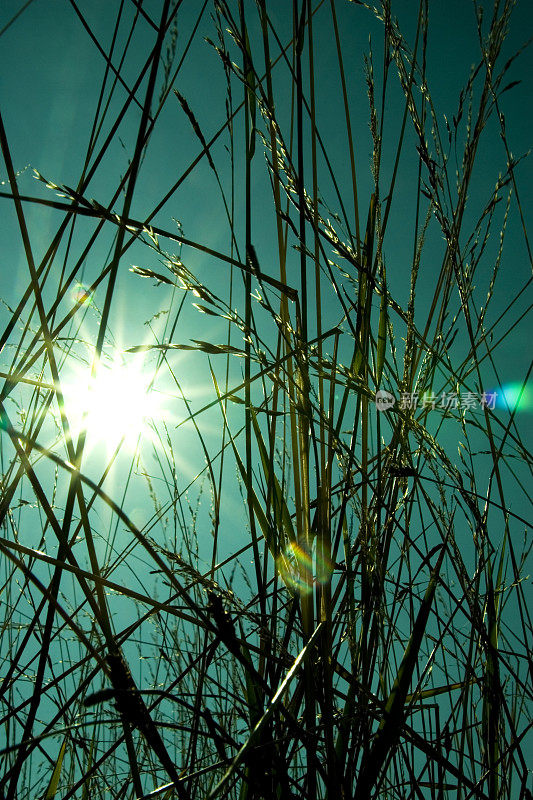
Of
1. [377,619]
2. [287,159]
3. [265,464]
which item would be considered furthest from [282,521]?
[287,159]

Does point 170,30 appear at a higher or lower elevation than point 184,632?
higher

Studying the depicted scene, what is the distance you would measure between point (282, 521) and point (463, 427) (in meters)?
0.38

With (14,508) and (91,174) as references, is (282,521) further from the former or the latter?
(14,508)

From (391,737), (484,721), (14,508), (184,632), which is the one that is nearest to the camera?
(391,737)

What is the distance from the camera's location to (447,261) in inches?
42.9

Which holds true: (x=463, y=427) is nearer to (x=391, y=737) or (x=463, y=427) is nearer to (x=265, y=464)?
(x=265, y=464)

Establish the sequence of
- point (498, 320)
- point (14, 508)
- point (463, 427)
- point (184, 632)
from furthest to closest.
Answer: point (184, 632), point (14, 508), point (498, 320), point (463, 427)

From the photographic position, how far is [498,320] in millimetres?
1078

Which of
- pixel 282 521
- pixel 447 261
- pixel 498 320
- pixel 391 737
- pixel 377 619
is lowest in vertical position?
pixel 391 737

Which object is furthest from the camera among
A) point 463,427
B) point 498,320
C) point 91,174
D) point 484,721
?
point 498,320

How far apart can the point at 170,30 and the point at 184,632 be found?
4.10 feet

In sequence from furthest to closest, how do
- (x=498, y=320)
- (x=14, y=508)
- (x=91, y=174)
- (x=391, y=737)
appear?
(x=14, y=508) < (x=498, y=320) < (x=91, y=174) < (x=391, y=737)

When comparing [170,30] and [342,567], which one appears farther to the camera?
[342,567]

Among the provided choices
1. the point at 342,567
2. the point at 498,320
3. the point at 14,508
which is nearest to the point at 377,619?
the point at 342,567
